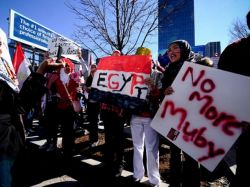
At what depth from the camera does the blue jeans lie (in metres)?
2.02

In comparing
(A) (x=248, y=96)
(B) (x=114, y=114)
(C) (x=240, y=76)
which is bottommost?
(B) (x=114, y=114)

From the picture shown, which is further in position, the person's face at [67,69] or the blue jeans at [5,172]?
the person's face at [67,69]

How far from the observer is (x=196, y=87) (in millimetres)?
2723

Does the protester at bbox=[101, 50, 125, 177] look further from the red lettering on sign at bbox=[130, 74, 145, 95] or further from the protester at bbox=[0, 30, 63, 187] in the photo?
the protester at bbox=[0, 30, 63, 187]

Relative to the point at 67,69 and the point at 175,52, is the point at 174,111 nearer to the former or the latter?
the point at 175,52

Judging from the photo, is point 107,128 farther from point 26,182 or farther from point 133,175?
point 26,182

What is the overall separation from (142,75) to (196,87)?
109 cm

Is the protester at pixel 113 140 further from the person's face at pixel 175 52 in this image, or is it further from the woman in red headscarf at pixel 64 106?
the person's face at pixel 175 52

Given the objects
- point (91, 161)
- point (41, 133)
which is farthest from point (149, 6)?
point (91, 161)

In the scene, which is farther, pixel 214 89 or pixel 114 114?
pixel 114 114

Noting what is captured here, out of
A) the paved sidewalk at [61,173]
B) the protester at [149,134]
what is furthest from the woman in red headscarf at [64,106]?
the protester at [149,134]

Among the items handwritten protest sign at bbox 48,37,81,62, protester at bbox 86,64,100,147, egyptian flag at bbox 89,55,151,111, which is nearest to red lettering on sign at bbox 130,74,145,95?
egyptian flag at bbox 89,55,151,111

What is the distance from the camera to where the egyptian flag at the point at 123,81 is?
11.9ft

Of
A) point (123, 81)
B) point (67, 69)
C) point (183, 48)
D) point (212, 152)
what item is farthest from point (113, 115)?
point (212, 152)
